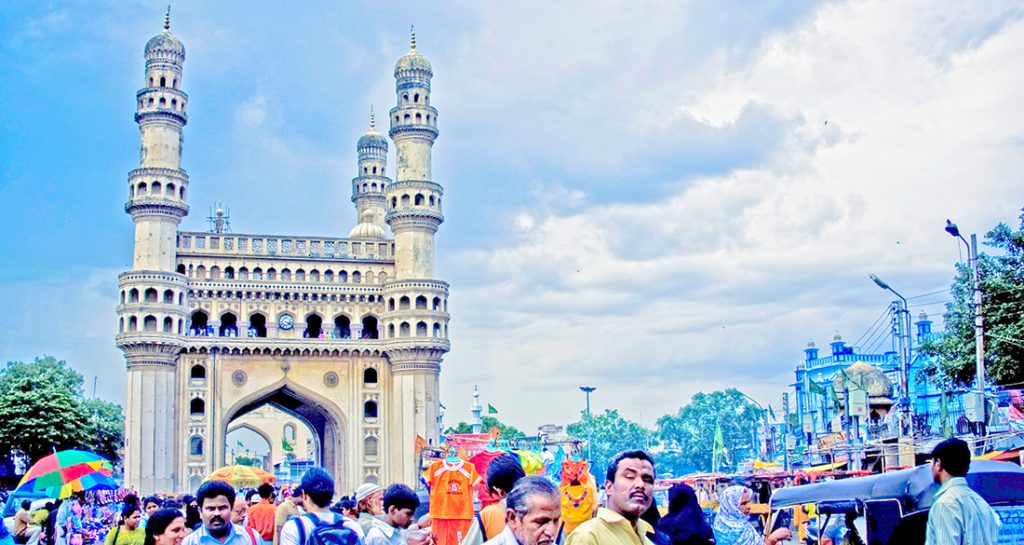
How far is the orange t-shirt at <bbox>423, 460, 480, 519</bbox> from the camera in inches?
350

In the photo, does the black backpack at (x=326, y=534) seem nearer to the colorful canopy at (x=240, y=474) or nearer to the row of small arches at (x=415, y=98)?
the colorful canopy at (x=240, y=474)

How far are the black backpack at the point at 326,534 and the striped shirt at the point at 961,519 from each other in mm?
3148

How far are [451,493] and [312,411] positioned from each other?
143 ft

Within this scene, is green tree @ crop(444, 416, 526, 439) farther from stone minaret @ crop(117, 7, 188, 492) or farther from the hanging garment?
the hanging garment

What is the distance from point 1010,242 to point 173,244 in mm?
30084

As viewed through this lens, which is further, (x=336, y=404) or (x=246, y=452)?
(x=246, y=452)

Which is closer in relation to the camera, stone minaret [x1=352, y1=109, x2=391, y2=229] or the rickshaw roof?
the rickshaw roof

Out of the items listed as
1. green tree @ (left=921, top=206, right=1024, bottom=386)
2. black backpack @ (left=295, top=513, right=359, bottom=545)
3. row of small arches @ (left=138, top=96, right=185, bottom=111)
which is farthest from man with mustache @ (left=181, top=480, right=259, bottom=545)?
row of small arches @ (left=138, top=96, right=185, bottom=111)

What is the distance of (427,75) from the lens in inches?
2016

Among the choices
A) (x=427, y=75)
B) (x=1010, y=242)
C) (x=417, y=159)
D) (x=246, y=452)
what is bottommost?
(x=246, y=452)

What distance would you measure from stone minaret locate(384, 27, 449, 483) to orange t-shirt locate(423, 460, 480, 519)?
3772cm

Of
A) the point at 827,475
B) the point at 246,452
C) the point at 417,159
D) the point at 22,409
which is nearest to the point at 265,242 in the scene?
the point at 417,159

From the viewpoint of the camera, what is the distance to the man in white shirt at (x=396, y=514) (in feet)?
24.0

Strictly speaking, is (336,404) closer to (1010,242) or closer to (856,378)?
(856,378)
